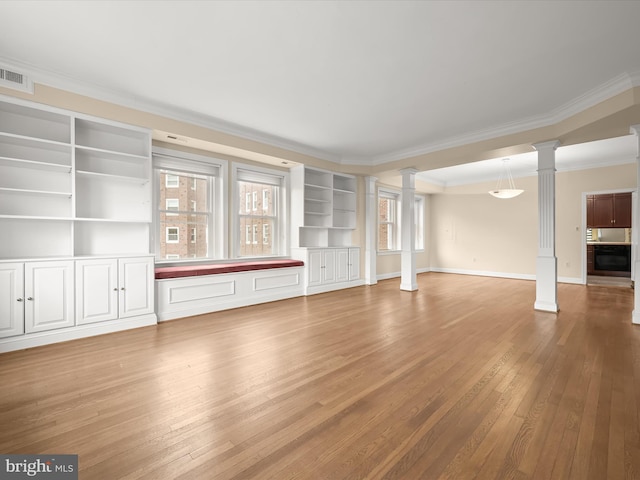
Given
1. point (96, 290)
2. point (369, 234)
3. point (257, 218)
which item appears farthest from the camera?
point (369, 234)

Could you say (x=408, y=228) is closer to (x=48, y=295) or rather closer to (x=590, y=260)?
(x=48, y=295)

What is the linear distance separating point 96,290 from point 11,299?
2.20ft

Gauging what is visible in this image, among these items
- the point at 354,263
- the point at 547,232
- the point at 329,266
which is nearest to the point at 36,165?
the point at 329,266

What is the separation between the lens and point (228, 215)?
202 inches

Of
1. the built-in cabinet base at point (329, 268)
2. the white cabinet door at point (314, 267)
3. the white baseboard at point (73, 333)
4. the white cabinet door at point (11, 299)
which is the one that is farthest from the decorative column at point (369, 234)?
the white cabinet door at point (11, 299)

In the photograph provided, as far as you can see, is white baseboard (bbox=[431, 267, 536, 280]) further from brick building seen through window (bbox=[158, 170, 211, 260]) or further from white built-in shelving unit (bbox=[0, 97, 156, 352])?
white built-in shelving unit (bbox=[0, 97, 156, 352])

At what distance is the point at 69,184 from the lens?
3547 mm

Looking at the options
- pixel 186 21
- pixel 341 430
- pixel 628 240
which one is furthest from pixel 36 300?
pixel 628 240

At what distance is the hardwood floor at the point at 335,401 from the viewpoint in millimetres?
1457

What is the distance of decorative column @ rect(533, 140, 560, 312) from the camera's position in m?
4.41

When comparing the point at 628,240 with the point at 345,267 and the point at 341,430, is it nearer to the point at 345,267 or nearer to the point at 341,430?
the point at 345,267

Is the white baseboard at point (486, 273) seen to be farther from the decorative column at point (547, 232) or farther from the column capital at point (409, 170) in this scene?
the column capital at point (409, 170)

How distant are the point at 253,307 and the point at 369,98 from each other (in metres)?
3.46

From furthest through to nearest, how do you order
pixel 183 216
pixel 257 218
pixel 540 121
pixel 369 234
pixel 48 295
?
pixel 369 234 → pixel 257 218 → pixel 183 216 → pixel 540 121 → pixel 48 295
